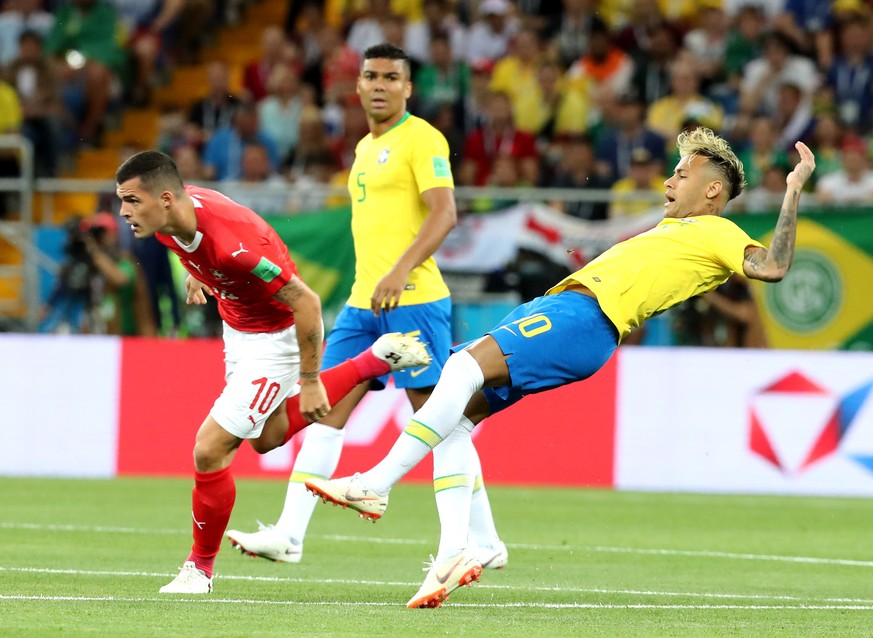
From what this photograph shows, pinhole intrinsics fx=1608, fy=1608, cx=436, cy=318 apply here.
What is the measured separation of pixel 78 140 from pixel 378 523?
10130mm

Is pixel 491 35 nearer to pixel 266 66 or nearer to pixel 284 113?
pixel 266 66

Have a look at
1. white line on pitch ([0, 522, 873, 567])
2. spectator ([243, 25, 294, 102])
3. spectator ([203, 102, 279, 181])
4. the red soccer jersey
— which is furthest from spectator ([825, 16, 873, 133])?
the red soccer jersey

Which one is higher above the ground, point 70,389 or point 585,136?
point 585,136

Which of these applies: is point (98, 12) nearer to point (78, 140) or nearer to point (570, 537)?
point (78, 140)

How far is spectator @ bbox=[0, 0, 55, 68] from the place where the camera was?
2041 cm

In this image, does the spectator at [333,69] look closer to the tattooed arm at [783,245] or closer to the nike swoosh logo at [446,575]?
the tattooed arm at [783,245]

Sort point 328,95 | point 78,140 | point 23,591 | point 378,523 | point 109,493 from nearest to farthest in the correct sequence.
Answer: point 23,591 < point 378,523 < point 109,493 < point 328,95 < point 78,140

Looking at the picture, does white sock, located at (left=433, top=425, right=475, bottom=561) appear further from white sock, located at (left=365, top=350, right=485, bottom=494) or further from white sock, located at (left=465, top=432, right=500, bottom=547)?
white sock, located at (left=465, top=432, right=500, bottom=547)

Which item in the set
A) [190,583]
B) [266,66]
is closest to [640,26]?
[266,66]

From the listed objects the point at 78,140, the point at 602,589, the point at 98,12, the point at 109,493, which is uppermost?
→ the point at 98,12

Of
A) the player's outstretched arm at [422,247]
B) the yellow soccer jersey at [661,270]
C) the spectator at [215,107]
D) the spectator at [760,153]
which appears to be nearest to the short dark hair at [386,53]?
the player's outstretched arm at [422,247]

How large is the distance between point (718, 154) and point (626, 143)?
956cm

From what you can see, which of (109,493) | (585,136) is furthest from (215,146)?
(109,493)

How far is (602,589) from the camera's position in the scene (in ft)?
26.1
